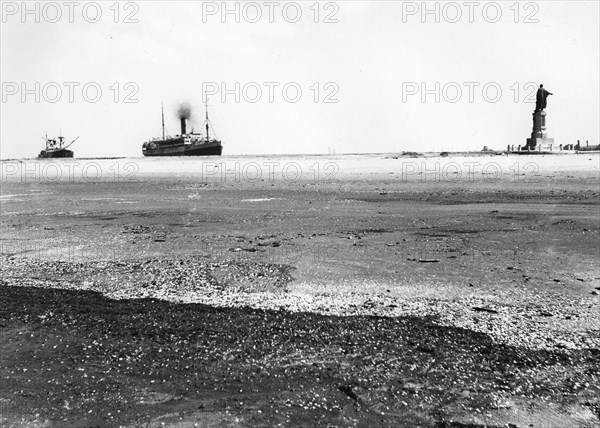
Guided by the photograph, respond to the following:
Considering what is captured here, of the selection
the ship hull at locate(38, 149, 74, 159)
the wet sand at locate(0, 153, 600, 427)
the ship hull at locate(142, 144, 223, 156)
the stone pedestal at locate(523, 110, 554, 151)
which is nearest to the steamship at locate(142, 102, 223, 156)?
the ship hull at locate(142, 144, 223, 156)

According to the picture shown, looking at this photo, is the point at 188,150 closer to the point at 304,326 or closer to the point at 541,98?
the point at 541,98

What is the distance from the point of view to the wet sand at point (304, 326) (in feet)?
9.41

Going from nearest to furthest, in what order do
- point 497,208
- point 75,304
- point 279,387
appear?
point 279,387 → point 75,304 → point 497,208

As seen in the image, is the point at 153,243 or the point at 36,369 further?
the point at 153,243

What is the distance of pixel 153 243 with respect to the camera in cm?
776

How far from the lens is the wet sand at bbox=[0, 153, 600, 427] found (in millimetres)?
2869

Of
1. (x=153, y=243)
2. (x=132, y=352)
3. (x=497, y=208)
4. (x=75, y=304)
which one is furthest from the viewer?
(x=497, y=208)

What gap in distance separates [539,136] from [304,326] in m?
49.0

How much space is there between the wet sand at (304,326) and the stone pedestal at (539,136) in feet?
136

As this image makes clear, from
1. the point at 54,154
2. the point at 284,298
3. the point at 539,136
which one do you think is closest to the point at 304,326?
the point at 284,298

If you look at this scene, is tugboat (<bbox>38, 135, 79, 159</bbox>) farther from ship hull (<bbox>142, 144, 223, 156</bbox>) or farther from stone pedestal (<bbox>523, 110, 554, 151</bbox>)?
stone pedestal (<bbox>523, 110, 554, 151</bbox>)

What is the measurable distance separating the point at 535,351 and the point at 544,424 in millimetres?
930

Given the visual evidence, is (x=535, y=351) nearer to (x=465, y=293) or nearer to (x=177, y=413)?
(x=465, y=293)

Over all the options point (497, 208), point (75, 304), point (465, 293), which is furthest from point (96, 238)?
point (497, 208)
